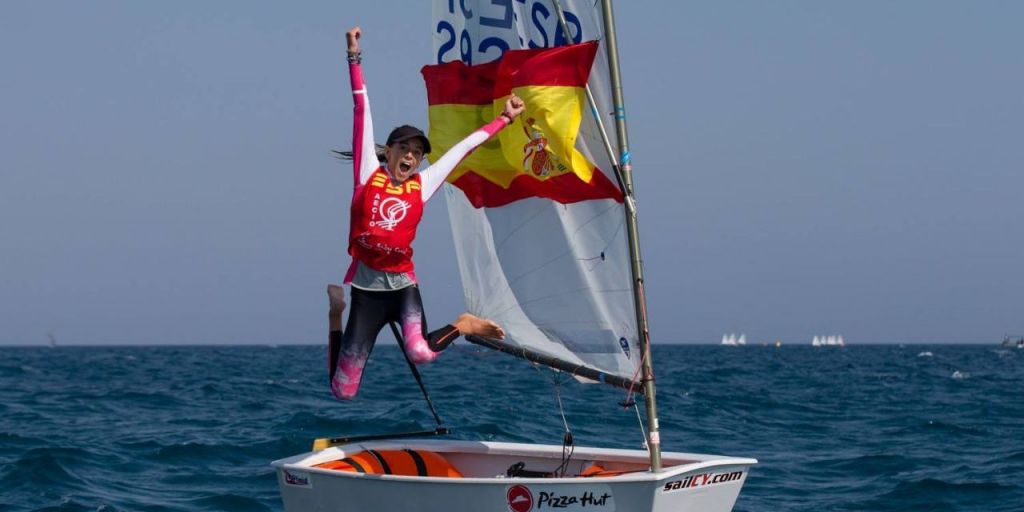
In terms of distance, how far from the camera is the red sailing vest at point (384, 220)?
9.52m

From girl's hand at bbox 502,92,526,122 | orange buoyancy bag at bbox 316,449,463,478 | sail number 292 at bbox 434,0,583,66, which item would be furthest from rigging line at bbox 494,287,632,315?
sail number 292 at bbox 434,0,583,66

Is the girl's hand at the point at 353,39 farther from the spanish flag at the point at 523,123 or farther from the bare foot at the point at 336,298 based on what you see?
the bare foot at the point at 336,298

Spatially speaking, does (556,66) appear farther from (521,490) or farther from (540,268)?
(521,490)

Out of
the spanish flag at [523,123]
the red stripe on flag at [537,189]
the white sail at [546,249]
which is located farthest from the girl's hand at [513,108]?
the red stripe on flag at [537,189]

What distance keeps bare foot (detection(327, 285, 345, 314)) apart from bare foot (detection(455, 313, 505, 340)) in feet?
3.02

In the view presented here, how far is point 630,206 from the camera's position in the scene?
10016 mm

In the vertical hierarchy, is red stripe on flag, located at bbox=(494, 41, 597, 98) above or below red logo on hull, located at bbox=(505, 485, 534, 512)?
above

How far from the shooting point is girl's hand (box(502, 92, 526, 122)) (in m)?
10.1

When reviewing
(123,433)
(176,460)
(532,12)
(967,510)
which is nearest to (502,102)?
(532,12)

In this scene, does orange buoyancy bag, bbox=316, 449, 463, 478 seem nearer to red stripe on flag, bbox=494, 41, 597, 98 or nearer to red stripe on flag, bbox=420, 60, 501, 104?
red stripe on flag, bbox=420, 60, 501, 104

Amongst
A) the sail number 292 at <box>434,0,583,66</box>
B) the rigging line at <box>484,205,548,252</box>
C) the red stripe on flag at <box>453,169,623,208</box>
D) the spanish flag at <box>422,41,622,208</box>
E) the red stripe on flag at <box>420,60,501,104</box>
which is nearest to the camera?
the spanish flag at <box>422,41,622,208</box>

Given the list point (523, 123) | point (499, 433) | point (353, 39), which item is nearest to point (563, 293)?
point (523, 123)

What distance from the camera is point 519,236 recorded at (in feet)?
36.3

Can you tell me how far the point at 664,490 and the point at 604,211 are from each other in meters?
2.34
